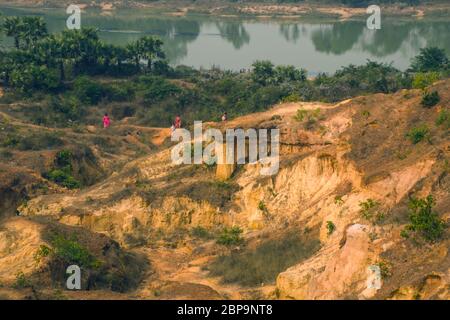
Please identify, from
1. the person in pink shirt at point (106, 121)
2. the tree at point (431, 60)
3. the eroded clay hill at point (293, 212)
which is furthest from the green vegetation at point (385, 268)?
the tree at point (431, 60)

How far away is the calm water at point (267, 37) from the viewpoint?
7612 centimetres

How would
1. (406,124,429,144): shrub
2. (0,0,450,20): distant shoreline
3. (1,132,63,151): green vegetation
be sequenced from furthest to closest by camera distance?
1. (0,0,450,20): distant shoreline
2. (1,132,63,151): green vegetation
3. (406,124,429,144): shrub

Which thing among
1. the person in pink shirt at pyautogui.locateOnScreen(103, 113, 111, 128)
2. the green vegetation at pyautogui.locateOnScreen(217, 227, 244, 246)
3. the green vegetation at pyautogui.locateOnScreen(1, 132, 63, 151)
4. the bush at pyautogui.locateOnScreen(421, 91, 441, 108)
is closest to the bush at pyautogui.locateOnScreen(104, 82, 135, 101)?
the person in pink shirt at pyautogui.locateOnScreen(103, 113, 111, 128)

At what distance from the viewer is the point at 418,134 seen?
93.8 feet

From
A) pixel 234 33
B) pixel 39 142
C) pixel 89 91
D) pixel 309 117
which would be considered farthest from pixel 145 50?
pixel 234 33

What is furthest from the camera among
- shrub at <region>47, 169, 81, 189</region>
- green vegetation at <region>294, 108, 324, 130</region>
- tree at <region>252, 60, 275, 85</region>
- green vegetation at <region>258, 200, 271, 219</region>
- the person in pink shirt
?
tree at <region>252, 60, 275, 85</region>

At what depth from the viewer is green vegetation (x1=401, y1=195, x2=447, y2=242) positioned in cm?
2184

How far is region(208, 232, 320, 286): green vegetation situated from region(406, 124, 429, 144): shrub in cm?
457

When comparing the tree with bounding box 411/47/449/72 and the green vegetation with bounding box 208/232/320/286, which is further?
the tree with bounding box 411/47/449/72

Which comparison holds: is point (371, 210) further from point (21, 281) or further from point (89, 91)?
point (89, 91)

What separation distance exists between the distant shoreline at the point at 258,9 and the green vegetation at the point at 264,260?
245 feet

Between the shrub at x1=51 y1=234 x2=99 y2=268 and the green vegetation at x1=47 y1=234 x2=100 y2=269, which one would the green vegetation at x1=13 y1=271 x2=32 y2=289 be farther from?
the shrub at x1=51 y1=234 x2=99 y2=268
